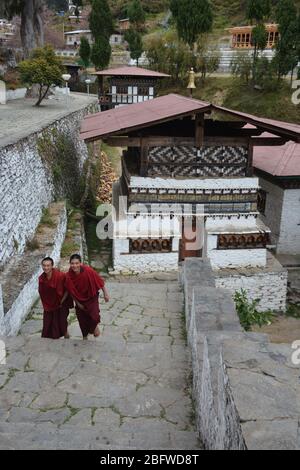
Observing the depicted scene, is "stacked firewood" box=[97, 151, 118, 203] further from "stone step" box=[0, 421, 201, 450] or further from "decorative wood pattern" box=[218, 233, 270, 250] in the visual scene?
"stone step" box=[0, 421, 201, 450]

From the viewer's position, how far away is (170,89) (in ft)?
159

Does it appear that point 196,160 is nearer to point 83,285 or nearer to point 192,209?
point 192,209

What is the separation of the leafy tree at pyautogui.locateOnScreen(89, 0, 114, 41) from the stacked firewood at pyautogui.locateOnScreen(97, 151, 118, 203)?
2426cm

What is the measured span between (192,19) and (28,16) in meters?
22.2

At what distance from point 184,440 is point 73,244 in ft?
25.9

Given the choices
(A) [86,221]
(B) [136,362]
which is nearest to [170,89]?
(A) [86,221]

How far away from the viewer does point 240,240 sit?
12.0 m

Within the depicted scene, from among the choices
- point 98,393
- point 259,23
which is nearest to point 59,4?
point 259,23

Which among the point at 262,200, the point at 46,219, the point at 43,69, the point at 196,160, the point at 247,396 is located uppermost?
the point at 43,69

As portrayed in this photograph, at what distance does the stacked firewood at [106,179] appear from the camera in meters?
19.1

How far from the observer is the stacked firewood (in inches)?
754

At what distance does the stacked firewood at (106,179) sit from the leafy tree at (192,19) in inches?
995

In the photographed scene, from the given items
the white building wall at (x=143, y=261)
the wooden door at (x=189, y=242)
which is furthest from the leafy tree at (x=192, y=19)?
the white building wall at (x=143, y=261)

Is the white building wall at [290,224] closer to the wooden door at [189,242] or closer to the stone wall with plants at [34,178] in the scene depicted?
the wooden door at [189,242]
